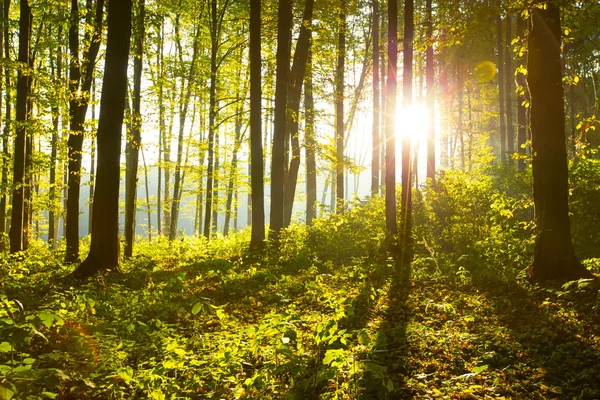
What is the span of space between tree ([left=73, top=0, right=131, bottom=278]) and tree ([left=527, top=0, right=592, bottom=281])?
9.06 meters

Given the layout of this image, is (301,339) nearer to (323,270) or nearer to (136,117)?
(323,270)

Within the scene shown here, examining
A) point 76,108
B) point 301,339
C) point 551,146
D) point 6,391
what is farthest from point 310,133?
point 6,391

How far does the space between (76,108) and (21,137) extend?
2.98m

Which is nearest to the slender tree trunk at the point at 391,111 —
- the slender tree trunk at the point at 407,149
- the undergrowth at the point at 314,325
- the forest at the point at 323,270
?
the forest at the point at 323,270

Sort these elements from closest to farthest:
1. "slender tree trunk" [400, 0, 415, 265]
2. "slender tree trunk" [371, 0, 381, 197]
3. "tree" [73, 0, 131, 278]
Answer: "tree" [73, 0, 131, 278] < "slender tree trunk" [400, 0, 415, 265] < "slender tree trunk" [371, 0, 381, 197]

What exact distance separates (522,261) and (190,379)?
318 inches

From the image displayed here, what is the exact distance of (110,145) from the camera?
9789 millimetres

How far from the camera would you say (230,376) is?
4.30m

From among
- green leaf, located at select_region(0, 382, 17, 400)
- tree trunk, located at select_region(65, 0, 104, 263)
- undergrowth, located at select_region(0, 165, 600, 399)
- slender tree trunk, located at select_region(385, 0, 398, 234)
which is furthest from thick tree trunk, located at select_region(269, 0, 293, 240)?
green leaf, located at select_region(0, 382, 17, 400)

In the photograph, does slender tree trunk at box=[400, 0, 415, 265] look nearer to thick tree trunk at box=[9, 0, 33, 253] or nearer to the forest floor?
the forest floor

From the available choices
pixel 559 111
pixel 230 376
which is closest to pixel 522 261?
pixel 559 111

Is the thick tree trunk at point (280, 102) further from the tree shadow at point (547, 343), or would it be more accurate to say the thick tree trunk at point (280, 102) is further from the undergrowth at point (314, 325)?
the tree shadow at point (547, 343)

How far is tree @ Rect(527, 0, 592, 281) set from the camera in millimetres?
7328

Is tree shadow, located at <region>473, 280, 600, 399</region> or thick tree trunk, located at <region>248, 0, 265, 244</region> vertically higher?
thick tree trunk, located at <region>248, 0, 265, 244</region>
